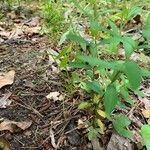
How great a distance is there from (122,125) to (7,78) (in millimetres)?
751

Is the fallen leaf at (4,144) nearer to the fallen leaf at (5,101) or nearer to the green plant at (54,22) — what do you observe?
the fallen leaf at (5,101)

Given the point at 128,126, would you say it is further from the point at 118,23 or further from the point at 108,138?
the point at 118,23

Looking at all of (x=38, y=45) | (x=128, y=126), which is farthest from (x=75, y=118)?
(x=38, y=45)

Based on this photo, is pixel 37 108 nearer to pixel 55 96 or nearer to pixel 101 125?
pixel 55 96

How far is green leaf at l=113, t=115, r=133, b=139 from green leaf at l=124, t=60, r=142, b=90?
0.38 m

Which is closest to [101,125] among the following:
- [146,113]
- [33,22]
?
[146,113]

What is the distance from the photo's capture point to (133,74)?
145 centimetres

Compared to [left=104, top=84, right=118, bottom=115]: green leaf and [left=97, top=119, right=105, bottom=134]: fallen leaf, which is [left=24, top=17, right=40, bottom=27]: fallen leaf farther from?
[left=104, top=84, right=118, bottom=115]: green leaf

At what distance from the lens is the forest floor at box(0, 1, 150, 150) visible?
1.82 m

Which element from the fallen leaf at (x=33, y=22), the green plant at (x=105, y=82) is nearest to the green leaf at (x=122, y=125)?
the green plant at (x=105, y=82)

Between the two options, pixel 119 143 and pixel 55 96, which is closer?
pixel 119 143

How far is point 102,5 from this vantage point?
10.3 ft

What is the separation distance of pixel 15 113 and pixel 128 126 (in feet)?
1.91

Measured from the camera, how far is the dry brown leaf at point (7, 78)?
2.14m
